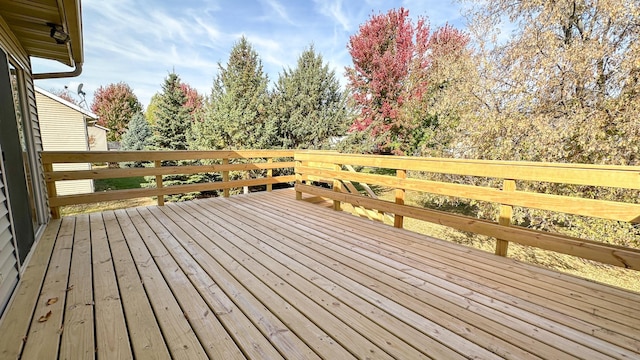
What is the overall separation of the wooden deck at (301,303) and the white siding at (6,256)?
8 centimetres

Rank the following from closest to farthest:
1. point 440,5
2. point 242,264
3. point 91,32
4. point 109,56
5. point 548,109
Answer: point 242,264
point 548,109
point 440,5
point 91,32
point 109,56

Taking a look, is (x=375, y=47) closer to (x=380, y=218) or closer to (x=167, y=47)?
(x=380, y=218)

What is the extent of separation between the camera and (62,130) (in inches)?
Result: 375

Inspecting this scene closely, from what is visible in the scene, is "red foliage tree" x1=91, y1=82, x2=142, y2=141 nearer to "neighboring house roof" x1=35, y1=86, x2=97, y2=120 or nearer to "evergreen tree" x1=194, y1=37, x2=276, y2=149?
"neighboring house roof" x1=35, y1=86, x2=97, y2=120

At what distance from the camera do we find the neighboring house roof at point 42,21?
7.18 ft

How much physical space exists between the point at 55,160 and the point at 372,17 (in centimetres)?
986

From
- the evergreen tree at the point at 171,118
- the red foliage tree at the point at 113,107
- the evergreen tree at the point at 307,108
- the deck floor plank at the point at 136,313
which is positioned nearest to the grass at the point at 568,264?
the deck floor plank at the point at 136,313

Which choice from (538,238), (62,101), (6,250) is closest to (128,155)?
(6,250)

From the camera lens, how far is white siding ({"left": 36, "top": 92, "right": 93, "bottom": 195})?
9164mm

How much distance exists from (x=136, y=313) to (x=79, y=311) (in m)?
0.34

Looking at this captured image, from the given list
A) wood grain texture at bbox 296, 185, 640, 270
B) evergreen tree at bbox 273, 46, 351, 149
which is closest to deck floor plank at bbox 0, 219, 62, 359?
wood grain texture at bbox 296, 185, 640, 270

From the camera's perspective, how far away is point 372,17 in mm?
9664

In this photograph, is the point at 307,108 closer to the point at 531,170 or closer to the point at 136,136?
the point at 531,170

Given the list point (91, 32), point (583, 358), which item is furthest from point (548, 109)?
point (91, 32)
